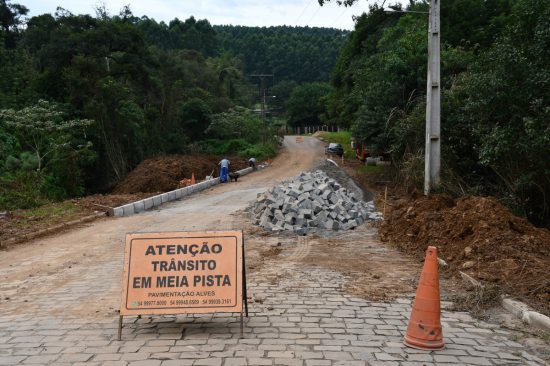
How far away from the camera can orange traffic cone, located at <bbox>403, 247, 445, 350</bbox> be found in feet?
17.3

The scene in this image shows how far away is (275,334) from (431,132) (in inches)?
452

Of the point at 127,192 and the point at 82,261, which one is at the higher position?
the point at 127,192

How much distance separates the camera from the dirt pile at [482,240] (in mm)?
7279

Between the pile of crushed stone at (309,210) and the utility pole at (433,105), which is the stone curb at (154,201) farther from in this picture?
→ the utility pole at (433,105)

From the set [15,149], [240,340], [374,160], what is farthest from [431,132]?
[374,160]

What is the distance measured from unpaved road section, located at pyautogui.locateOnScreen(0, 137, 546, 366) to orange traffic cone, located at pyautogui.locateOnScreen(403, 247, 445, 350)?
0.12 m

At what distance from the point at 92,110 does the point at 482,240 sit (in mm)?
28046

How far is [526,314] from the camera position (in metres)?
6.10

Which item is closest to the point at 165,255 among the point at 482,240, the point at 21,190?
the point at 482,240

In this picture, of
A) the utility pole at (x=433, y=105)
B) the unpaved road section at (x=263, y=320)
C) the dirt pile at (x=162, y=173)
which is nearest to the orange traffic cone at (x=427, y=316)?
the unpaved road section at (x=263, y=320)

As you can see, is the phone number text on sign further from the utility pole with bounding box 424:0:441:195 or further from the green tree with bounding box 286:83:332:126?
the green tree with bounding box 286:83:332:126

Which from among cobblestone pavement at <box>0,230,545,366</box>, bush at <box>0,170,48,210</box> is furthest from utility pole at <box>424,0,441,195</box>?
bush at <box>0,170,48,210</box>

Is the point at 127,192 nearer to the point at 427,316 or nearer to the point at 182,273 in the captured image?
the point at 182,273

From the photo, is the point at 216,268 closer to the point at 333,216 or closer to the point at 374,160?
the point at 333,216
